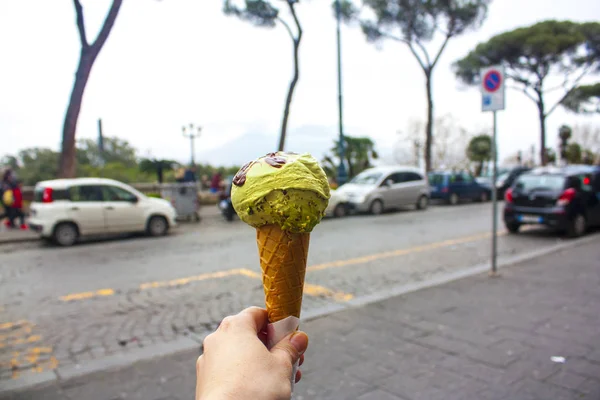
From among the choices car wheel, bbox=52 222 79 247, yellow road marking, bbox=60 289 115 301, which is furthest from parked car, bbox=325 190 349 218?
yellow road marking, bbox=60 289 115 301

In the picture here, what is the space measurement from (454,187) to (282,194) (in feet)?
69.7

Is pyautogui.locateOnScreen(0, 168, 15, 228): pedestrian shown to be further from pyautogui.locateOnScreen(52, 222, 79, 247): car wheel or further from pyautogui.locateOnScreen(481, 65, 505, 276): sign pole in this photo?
pyautogui.locateOnScreen(481, 65, 505, 276): sign pole

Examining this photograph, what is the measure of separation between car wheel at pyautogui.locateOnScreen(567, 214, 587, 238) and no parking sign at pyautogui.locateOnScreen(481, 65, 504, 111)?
5.10 m

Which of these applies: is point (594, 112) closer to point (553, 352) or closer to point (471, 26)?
point (471, 26)

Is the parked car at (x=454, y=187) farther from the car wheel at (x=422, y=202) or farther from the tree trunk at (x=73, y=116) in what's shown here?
the tree trunk at (x=73, y=116)

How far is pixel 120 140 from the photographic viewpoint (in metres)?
36.4

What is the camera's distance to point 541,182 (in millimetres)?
10461

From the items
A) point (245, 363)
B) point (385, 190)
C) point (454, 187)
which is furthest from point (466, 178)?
point (245, 363)

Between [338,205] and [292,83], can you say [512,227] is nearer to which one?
[338,205]

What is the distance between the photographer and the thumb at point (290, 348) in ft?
3.85

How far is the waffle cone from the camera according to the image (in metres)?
1.32

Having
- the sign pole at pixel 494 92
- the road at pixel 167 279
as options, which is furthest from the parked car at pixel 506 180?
the sign pole at pixel 494 92

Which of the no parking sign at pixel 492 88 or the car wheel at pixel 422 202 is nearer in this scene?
the no parking sign at pixel 492 88

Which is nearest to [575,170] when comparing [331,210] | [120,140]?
[331,210]
